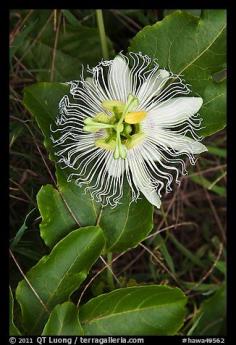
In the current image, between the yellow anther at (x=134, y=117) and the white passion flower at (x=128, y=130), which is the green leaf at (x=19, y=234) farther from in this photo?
the yellow anther at (x=134, y=117)

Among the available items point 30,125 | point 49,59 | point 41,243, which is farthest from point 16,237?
point 49,59

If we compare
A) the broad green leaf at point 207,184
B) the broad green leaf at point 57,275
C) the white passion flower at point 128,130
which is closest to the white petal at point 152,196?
the white passion flower at point 128,130

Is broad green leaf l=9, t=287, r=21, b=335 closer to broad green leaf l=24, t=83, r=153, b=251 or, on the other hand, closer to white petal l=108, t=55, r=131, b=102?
broad green leaf l=24, t=83, r=153, b=251

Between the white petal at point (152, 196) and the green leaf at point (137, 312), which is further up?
the white petal at point (152, 196)

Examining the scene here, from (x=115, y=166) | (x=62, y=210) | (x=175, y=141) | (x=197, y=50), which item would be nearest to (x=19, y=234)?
(x=62, y=210)
